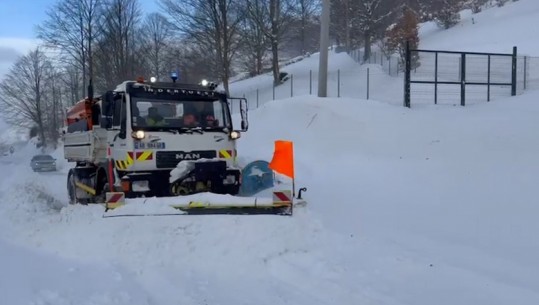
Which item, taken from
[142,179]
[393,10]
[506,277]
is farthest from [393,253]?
[393,10]

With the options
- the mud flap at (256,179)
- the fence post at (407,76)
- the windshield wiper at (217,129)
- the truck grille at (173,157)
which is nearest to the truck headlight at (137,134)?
the truck grille at (173,157)

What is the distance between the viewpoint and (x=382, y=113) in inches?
695

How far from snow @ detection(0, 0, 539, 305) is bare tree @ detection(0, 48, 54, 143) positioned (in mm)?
63655

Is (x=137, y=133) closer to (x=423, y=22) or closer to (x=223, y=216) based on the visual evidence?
(x=223, y=216)

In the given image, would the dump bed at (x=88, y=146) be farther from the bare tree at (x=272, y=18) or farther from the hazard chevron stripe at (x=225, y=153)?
the bare tree at (x=272, y=18)

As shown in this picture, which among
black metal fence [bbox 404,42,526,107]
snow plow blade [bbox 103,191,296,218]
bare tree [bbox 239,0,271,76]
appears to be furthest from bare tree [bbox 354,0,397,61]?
snow plow blade [bbox 103,191,296,218]

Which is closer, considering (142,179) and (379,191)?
(142,179)

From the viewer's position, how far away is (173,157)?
10.2 m

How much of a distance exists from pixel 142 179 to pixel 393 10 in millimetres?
38751

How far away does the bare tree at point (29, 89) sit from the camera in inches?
2849

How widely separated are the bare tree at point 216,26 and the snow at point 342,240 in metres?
27.4

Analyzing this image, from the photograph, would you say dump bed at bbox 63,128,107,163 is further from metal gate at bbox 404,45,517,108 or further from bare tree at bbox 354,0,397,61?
bare tree at bbox 354,0,397,61

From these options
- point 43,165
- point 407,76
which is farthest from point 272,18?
point 407,76

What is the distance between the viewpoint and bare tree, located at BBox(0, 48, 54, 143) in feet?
237
